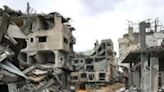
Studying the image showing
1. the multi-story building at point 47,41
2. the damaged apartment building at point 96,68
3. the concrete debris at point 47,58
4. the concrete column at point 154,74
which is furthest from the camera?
the damaged apartment building at point 96,68

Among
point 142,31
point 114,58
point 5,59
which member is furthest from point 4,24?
point 114,58

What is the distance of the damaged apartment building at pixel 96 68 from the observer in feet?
235

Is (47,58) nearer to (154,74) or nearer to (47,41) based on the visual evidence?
(47,41)

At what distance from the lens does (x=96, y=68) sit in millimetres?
72938

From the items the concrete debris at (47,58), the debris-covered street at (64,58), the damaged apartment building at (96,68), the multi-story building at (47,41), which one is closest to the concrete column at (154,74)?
the debris-covered street at (64,58)

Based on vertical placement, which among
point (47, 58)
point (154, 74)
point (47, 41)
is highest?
point (47, 41)

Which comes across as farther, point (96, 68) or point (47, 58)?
point (96, 68)

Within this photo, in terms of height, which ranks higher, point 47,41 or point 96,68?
point 47,41

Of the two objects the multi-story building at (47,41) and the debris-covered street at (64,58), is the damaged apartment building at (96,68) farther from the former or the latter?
the multi-story building at (47,41)

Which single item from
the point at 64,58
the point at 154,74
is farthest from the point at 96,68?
the point at 154,74

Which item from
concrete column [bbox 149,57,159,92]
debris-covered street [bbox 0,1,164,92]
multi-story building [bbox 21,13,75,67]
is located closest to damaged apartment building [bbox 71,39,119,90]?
debris-covered street [bbox 0,1,164,92]

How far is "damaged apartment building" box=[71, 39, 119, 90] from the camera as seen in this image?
235 ft

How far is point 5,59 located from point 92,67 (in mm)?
56731

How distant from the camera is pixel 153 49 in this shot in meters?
29.2
